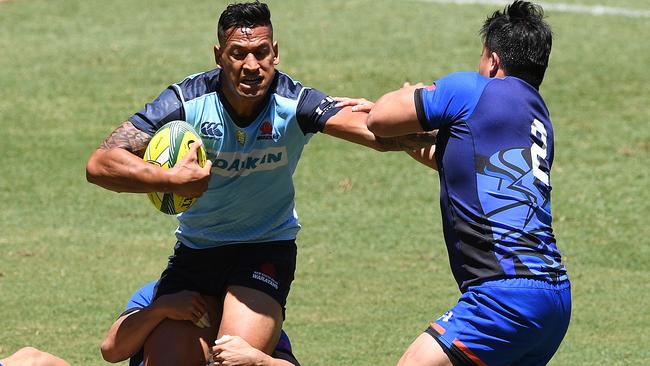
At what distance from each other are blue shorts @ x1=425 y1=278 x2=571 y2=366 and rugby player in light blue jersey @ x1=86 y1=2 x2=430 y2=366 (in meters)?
1.37

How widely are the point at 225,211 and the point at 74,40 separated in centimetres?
1167

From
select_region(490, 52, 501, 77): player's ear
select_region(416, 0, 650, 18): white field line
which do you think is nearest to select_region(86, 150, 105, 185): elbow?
select_region(490, 52, 501, 77): player's ear

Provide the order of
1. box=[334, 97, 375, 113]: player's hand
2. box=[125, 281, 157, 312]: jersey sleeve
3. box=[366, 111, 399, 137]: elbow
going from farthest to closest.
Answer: box=[125, 281, 157, 312]: jersey sleeve, box=[334, 97, 375, 113]: player's hand, box=[366, 111, 399, 137]: elbow

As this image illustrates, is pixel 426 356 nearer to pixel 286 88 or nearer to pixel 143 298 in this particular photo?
→ pixel 286 88

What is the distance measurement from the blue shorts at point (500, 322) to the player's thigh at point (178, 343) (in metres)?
1.97

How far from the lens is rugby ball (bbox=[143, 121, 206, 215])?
7102mm

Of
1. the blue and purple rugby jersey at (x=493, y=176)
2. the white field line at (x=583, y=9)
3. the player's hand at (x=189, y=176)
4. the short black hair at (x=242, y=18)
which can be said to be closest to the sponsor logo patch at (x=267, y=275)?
the player's hand at (x=189, y=176)

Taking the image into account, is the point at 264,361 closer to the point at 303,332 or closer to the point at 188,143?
the point at 188,143

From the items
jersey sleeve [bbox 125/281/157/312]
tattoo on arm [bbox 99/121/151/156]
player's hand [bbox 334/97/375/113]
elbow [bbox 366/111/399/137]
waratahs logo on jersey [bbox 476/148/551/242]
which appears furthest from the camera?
jersey sleeve [bbox 125/281/157/312]

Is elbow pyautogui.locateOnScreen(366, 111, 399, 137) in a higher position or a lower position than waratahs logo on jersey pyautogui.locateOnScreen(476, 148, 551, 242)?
higher

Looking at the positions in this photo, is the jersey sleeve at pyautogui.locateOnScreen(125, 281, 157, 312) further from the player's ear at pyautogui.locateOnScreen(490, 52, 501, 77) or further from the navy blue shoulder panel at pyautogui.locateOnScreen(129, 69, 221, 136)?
the player's ear at pyautogui.locateOnScreen(490, 52, 501, 77)

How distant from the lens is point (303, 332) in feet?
32.7

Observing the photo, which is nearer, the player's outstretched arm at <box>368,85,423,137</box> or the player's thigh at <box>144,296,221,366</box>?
the player's outstretched arm at <box>368,85,423,137</box>

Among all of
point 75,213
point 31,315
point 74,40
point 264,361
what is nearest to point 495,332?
point 264,361
